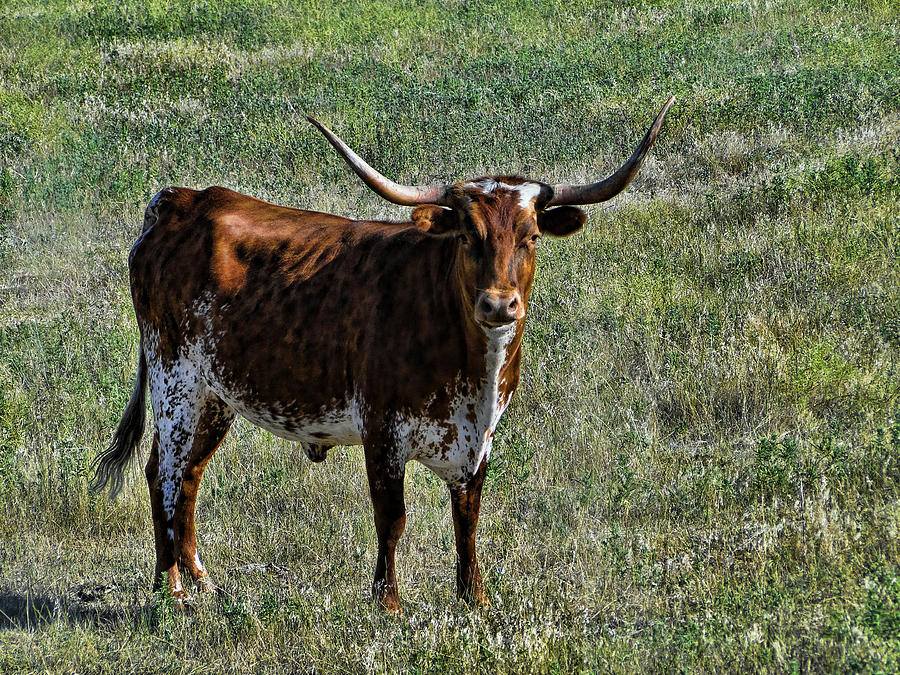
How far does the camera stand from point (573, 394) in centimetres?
629

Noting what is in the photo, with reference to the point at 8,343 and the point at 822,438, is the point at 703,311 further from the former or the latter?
the point at 8,343

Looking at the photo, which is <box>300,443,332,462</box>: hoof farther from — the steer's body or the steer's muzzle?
the steer's muzzle

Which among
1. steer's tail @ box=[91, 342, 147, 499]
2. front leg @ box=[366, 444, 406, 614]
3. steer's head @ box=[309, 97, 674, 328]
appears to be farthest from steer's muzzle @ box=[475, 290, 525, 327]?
steer's tail @ box=[91, 342, 147, 499]

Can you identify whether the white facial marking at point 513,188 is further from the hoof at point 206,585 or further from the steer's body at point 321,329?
the hoof at point 206,585

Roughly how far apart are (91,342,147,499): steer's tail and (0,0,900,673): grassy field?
30 centimetres

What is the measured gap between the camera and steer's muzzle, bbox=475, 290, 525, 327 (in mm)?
3699

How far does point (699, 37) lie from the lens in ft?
46.3

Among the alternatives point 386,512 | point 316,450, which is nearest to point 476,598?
point 386,512

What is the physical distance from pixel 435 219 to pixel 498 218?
1.17 feet

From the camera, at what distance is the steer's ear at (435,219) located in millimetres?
4152

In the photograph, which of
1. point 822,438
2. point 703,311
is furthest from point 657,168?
point 822,438

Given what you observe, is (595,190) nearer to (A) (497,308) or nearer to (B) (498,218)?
(B) (498,218)

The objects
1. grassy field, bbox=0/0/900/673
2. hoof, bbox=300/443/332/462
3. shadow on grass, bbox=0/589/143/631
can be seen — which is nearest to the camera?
grassy field, bbox=0/0/900/673

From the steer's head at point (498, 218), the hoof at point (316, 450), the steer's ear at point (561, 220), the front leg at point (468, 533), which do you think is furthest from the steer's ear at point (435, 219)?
the hoof at point (316, 450)
